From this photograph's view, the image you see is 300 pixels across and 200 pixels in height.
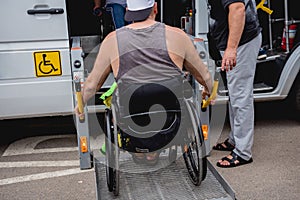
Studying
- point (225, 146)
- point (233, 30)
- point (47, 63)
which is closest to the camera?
point (233, 30)

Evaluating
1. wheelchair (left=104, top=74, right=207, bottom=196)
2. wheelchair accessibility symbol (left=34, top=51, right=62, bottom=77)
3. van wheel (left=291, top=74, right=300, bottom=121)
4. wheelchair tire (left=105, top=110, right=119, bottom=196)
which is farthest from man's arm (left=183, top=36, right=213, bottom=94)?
van wheel (left=291, top=74, right=300, bottom=121)

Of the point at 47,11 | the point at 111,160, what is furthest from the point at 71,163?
the point at 47,11

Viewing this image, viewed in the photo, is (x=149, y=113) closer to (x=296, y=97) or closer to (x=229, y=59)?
(x=229, y=59)

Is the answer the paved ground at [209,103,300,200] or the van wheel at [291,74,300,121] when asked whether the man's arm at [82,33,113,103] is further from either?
the van wheel at [291,74,300,121]

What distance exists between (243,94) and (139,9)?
1.41 metres

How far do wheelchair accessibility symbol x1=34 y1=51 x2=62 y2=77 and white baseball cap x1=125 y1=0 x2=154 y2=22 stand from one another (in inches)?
56.8

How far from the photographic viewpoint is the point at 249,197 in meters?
3.33

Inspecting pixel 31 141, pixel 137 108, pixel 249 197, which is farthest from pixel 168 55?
pixel 31 141

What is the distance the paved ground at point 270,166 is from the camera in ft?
11.2

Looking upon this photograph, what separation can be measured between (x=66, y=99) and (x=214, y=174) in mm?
1708

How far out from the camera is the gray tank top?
8.91 feet

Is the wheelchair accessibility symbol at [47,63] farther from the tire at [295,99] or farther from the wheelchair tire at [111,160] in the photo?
the tire at [295,99]

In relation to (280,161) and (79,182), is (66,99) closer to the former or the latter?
(79,182)

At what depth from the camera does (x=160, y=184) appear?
9.96 feet
